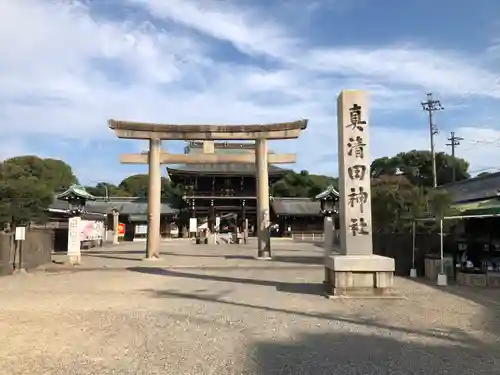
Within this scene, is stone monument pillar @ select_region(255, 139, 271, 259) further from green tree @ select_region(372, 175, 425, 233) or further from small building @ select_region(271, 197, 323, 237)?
small building @ select_region(271, 197, 323, 237)

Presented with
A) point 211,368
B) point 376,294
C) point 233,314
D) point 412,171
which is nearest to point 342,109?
point 376,294

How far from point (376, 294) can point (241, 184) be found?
36381mm

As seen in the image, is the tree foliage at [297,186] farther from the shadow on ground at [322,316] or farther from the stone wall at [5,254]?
the shadow on ground at [322,316]

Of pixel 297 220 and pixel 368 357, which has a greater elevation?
pixel 297 220

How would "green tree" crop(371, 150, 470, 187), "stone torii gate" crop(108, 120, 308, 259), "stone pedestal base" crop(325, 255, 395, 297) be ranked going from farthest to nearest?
"green tree" crop(371, 150, 470, 187) → "stone torii gate" crop(108, 120, 308, 259) → "stone pedestal base" crop(325, 255, 395, 297)

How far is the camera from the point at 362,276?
10.2 metres

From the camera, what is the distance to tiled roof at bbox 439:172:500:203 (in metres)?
19.3

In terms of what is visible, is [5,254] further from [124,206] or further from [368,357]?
[124,206]

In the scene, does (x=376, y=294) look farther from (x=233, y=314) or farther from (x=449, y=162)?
(x=449, y=162)

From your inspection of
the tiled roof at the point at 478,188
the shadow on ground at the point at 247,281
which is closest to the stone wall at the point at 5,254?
the shadow on ground at the point at 247,281

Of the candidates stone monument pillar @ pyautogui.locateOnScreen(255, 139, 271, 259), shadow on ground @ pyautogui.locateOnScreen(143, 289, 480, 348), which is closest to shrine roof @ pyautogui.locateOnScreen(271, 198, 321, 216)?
stone monument pillar @ pyautogui.locateOnScreen(255, 139, 271, 259)

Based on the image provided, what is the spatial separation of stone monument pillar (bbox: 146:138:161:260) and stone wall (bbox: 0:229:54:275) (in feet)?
13.4

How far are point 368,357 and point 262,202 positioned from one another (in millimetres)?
16754

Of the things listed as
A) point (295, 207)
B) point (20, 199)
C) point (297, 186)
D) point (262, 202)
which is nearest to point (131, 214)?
point (295, 207)
